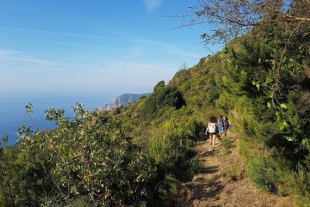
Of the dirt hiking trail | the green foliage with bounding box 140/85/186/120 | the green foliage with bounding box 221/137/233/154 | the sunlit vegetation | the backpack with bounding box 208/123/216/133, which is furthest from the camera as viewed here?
the green foliage with bounding box 140/85/186/120

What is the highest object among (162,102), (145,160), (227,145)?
(162,102)

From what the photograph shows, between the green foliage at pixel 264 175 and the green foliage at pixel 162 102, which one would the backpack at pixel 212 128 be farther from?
the green foliage at pixel 162 102

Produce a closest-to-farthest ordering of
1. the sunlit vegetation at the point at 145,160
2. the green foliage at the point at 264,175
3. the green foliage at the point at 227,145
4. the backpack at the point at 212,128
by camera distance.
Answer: the sunlit vegetation at the point at 145,160 < the green foliage at the point at 264,175 < the green foliage at the point at 227,145 < the backpack at the point at 212,128

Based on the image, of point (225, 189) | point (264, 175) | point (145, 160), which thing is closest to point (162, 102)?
point (225, 189)

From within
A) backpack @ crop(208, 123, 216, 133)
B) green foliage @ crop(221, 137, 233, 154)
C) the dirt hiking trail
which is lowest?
the dirt hiking trail

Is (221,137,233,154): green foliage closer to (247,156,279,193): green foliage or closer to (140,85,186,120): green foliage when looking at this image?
(247,156,279,193): green foliage

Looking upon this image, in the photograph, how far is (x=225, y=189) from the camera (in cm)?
634

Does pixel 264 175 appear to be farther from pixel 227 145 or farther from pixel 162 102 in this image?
pixel 162 102

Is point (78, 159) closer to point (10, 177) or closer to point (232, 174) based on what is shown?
point (10, 177)

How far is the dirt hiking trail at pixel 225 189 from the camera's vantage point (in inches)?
217

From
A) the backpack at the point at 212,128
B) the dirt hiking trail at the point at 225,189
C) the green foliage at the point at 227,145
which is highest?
the backpack at the point at 212,128

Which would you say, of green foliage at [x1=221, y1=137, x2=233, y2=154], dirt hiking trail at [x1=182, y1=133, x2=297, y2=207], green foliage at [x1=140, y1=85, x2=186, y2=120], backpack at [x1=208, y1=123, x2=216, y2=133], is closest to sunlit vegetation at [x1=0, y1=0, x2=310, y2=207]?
dirt hiking trail at [x1=182, y1=133, x2=297, y2=207]

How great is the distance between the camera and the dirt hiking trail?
551 centimetres

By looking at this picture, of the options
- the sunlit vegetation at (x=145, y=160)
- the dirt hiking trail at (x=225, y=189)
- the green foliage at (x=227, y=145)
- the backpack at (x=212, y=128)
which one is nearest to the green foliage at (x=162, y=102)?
the backpack at (x=212, y=128)
